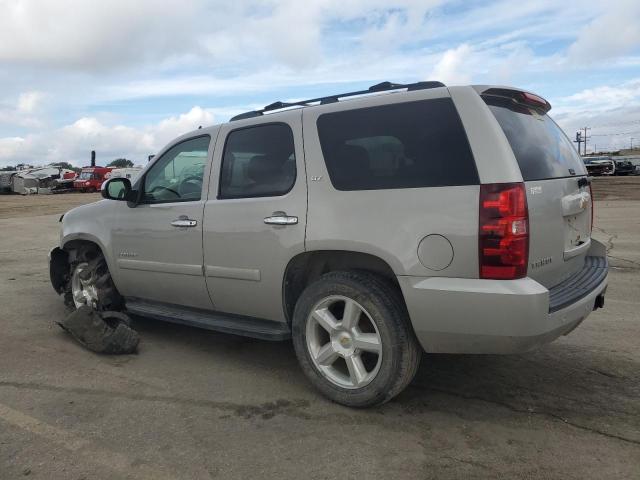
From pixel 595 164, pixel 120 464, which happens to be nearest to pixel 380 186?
pixel 120 464

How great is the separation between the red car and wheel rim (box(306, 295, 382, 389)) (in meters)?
40.8

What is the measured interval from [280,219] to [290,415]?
1.22 meters

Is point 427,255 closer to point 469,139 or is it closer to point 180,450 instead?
point 469,139

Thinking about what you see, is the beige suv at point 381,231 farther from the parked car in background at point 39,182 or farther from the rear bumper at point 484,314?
the parked car in background at point 39,182

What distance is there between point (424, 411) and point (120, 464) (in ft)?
5.68

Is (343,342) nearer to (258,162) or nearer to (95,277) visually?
(258,162)

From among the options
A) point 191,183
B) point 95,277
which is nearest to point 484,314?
point 191,183

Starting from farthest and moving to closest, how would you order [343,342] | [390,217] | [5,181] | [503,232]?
[5,181], [343,342], [390,217], [503,232]

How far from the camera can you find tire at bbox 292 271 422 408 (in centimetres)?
319

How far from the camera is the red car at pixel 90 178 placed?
41031 mm

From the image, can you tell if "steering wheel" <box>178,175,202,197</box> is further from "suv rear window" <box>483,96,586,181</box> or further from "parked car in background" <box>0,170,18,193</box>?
"parked car in background" <box>0,170,18,193</box>

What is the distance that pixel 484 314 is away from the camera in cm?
290

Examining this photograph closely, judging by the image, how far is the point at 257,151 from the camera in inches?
158

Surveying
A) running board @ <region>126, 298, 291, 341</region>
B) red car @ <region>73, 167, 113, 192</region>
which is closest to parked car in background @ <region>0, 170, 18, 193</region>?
red car @ <region>73, 167, 113, 192</region>
